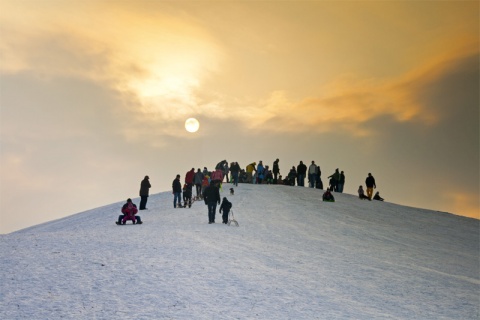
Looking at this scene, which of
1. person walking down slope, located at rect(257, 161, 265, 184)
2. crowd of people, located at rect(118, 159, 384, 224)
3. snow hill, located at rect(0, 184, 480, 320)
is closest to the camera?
snow hill, located at rect(0, 184, 480, 320)

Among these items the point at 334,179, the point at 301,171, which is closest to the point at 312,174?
the point at 301,171

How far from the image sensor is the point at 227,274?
45.0 feet

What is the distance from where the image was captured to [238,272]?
14.1 metres

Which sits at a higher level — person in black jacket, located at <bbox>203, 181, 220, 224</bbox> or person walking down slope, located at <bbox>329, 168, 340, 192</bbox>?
person walking down slope, located at <bbox>329, 168, 340, 192</bbox>

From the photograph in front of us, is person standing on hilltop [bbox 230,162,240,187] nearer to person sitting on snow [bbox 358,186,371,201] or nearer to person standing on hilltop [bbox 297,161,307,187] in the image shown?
person standing on hilltop [bbox 297,161,307,187]

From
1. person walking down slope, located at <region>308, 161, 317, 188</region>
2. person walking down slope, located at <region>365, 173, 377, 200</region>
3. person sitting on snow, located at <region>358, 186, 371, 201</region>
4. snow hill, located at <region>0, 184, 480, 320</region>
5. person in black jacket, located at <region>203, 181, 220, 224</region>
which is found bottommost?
snow hill, located at <region>0, 184, 480, 320</region>

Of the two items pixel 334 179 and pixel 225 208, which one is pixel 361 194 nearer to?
pixel 334 179

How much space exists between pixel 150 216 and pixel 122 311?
16.8 metres

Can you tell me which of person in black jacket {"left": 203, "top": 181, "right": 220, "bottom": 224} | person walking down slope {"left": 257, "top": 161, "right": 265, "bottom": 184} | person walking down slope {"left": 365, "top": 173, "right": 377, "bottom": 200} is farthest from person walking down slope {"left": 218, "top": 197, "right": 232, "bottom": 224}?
person walking down slope {"left": 257, "top": 161, "right": 265, "bottom": 184}

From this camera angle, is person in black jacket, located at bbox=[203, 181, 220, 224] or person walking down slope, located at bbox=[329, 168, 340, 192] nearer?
person in black jacket, located at bbox=[203, 181, 220, 224]

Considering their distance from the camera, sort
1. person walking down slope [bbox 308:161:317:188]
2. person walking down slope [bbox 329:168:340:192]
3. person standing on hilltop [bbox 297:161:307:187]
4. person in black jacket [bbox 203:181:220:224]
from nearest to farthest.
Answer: person in black jacket [bbox 203:181:220:224]
person walking down slope [bbox 329:168:340:192]
person walking down slope [bbox 308:161:317:188]
person standing on hilltop [bbox 297:161:307:187]

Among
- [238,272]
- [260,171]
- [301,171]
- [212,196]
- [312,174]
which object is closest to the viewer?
[238,272]

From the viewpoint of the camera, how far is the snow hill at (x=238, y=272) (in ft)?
35.8

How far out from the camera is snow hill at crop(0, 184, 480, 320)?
10914 mm
